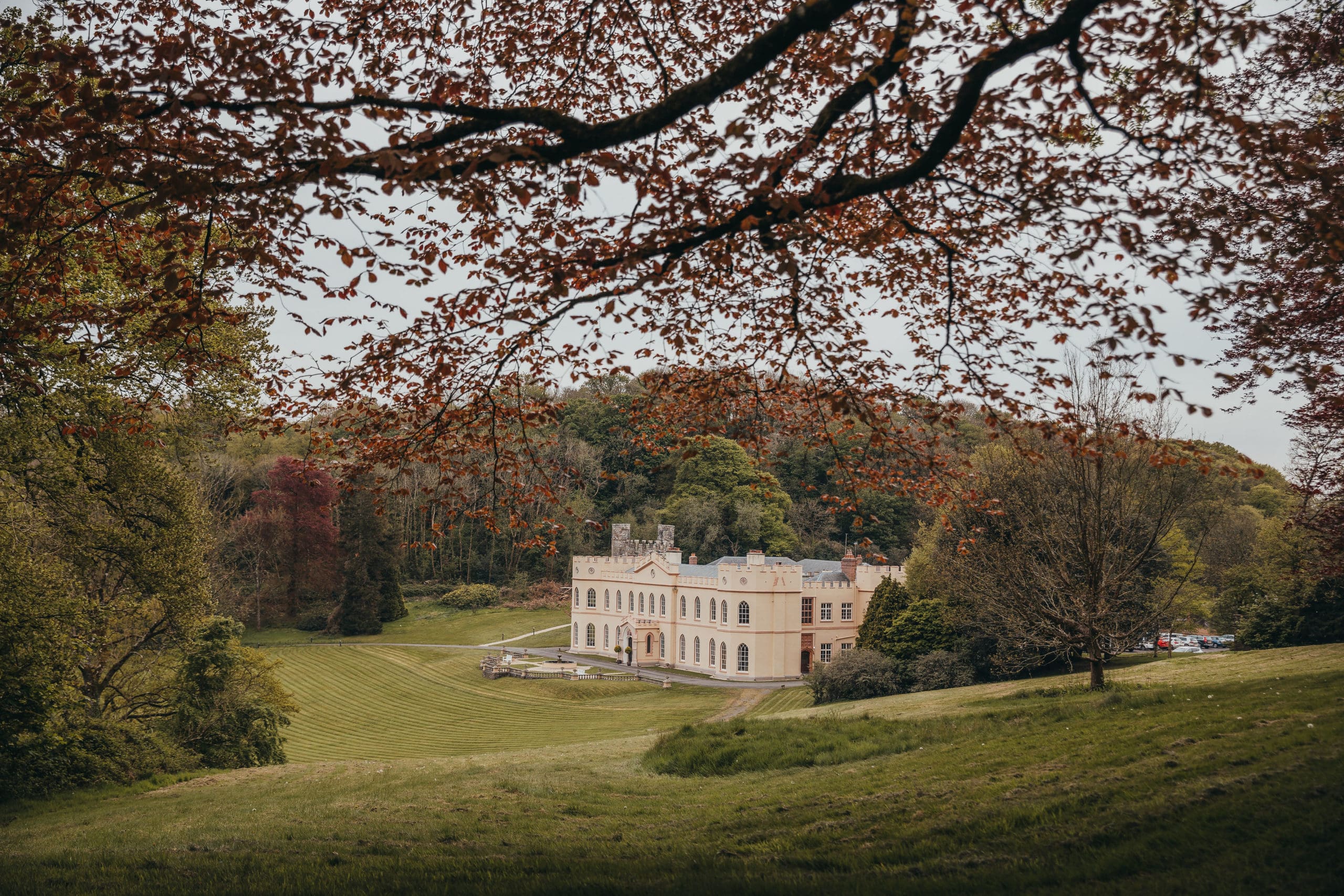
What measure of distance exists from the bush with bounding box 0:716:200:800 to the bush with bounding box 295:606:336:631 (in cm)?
3923

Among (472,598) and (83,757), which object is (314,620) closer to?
(472,598)

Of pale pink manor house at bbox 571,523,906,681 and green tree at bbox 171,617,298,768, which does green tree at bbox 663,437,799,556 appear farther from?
green tree at bbox 171,617,298,768

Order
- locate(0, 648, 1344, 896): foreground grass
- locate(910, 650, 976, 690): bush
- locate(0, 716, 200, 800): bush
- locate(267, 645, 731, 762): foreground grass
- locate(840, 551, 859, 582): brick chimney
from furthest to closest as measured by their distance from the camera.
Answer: locate(840, 551, 859, 582): brick chimney
locate(910, 650, 976, 690): bush
locate(267, 645, 731, 762): foreground grass
locate(0, 716, 200, 800): bush
locate(0, 648, 1344, 896): foreground grass

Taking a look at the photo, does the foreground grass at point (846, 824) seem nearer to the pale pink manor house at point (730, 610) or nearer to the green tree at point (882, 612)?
the green tree at point (882, 612)

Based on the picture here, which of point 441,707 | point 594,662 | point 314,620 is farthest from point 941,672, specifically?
point 314,620

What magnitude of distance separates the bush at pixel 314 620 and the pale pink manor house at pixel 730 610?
1677 cm

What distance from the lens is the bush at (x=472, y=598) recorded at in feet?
198

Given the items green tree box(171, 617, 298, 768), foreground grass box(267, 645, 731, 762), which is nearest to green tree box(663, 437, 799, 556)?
foreground grass box(267, 645, 731, 762)

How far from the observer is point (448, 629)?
55406 millimetres

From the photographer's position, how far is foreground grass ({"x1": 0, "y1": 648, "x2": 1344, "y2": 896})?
5.38 metres

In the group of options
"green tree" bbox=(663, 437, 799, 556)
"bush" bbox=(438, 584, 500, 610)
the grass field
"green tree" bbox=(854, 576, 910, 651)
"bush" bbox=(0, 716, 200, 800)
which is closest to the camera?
"bush" bbox=(0, 716, 200, 800)

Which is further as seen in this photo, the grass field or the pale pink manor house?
the grass field

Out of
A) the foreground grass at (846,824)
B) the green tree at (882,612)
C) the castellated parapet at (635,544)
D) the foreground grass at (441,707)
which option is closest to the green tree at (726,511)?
the castellated parapet at (635,544)

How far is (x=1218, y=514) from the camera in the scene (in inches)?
1524
